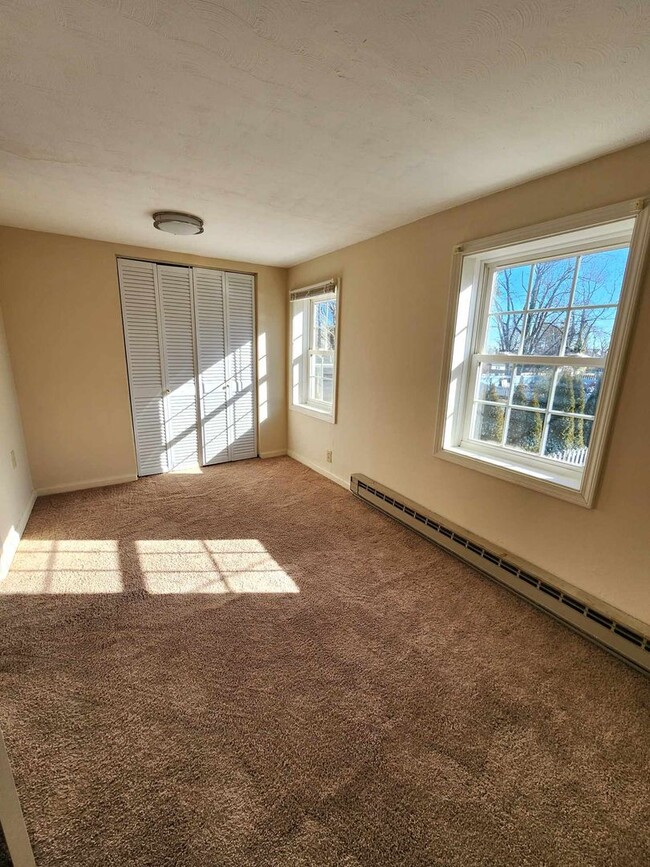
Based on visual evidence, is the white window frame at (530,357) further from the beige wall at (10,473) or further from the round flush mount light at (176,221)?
the beige wall at (10,473)

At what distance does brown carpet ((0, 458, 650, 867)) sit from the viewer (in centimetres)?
105

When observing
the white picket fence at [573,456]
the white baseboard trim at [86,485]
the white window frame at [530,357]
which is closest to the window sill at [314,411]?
the white window frame at [530,357]

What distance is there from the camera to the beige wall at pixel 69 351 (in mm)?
2941

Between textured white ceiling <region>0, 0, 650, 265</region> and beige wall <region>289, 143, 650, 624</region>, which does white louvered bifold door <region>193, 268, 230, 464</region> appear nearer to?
beige wall <region>289, 143, 650, 624</region>

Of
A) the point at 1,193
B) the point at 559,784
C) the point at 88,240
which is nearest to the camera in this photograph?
the point at 559,784

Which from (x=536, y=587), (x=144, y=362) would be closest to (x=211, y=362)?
(x=144, y=362)

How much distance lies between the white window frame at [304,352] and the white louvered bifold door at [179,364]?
1126 millimetres

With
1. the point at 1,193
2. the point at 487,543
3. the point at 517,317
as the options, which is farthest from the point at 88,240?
the point at 487,543

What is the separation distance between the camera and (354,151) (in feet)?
5.44

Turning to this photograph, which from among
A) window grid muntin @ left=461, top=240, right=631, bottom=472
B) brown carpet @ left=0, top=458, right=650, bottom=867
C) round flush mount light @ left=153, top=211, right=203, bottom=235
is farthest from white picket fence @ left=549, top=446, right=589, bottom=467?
round flush mount light @ left=153, top=211, right=203, bottom=235

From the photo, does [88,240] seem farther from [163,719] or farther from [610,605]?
[610,605]

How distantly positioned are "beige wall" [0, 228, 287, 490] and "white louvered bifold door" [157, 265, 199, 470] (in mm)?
245

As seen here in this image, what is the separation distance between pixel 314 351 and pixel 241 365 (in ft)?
2.83

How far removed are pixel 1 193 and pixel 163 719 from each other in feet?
9.86
